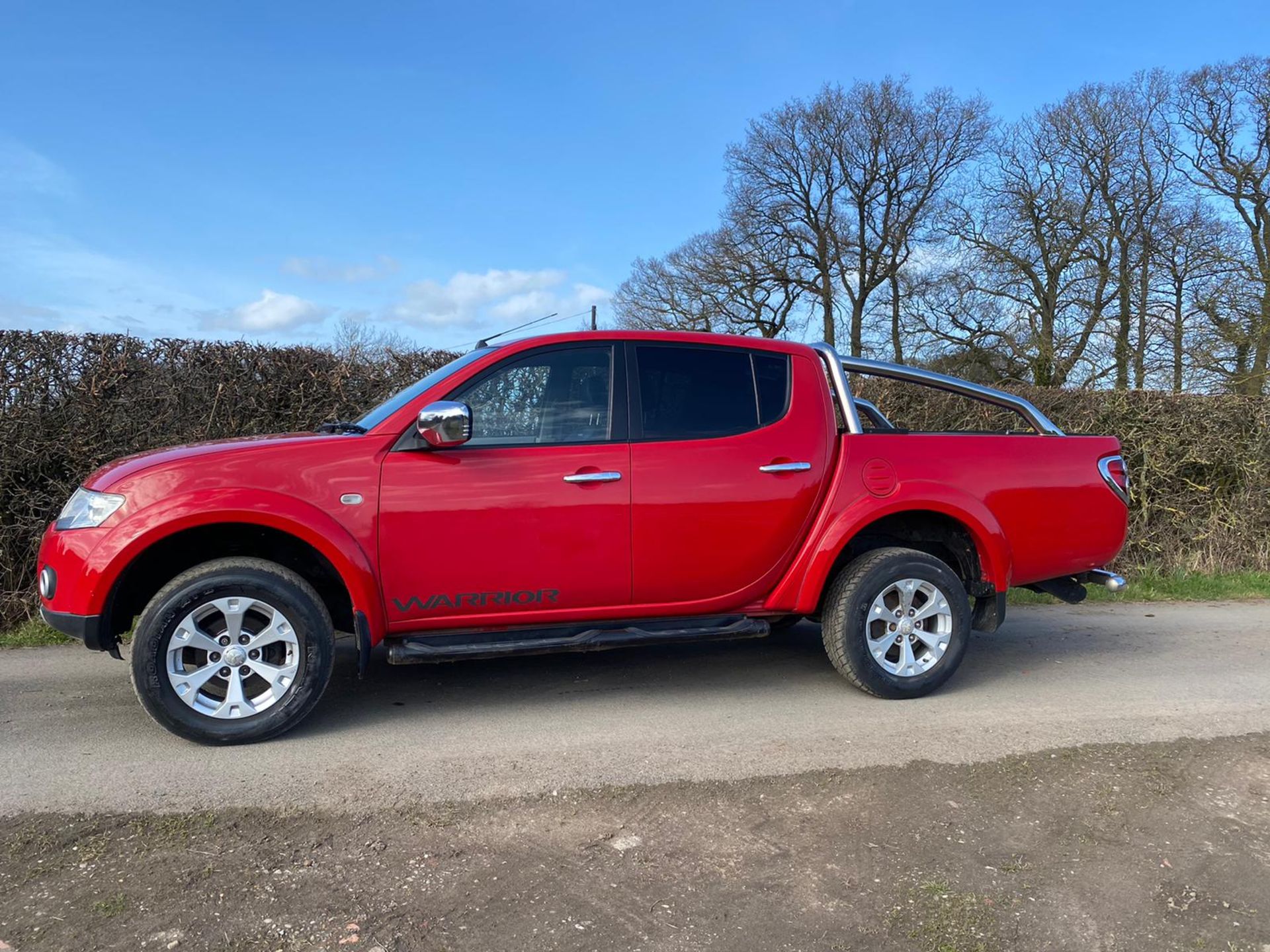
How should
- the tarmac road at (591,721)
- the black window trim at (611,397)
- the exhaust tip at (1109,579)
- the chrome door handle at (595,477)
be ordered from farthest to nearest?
the exhaust tip at (1109,579) → the chrome door handle at (595,477) → the black window trim at (611,397) → the tarmac road at (591,721)

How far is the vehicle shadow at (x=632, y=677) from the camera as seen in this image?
4617mm

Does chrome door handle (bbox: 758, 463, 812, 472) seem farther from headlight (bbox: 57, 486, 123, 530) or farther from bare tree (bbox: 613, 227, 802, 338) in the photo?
bare tree (bbox: 613, 227, 802, 338)

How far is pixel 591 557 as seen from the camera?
4371mm

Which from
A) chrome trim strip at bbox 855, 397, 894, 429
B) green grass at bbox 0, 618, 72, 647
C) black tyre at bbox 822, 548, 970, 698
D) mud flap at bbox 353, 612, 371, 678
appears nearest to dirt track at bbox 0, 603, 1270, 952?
black tyre at bbox 822, 548, 970, 698

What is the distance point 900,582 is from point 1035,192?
22.5 m

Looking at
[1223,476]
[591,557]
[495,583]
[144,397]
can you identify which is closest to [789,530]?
[591,557]

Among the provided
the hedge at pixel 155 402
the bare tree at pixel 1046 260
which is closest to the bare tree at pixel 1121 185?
the bare tree at pixel 1046 260

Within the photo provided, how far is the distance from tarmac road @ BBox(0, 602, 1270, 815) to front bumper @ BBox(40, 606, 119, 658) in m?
0.46

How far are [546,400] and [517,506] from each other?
1.92ft

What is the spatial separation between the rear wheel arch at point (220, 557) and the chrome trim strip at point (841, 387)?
272cm

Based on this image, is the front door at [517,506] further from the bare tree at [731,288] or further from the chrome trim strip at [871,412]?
the bare tree at [731,288]

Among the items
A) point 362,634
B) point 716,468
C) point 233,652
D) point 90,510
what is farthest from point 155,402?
point 716,468

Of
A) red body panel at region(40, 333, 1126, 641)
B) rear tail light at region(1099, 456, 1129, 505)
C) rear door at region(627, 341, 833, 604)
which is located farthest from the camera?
rear tail light at region(1099, 456, 1129, 505)

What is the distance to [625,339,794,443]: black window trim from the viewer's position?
4.55 m
